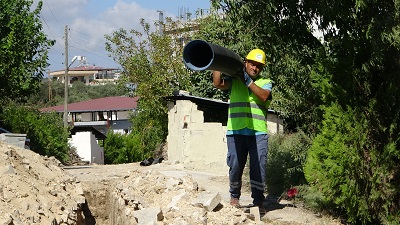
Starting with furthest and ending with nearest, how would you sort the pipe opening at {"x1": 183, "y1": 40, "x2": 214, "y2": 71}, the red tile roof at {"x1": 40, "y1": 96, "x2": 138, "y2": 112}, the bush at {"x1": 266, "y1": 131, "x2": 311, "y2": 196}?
the red tile roof at {"x1": 40, "y1": 96, "x2": 138, "y2": 112}, the bush at {"x1": 266, "y1": 131, "x2": 311, "y2": 196}, the pipe opening at {"x1": 183, "y1": 40, "x2": 214, "y2": 71}

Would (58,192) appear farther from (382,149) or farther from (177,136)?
(177,136)

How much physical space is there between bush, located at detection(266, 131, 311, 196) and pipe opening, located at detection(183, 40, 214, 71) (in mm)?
2624

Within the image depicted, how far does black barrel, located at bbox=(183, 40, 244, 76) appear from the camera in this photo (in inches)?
270

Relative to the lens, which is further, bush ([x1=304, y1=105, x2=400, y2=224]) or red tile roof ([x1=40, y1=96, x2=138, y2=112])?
red tile roof ([x1=40, y1=96, x2=138, y2=112])

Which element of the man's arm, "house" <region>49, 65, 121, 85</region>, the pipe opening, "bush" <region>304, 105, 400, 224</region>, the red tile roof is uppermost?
"house" <region>49, 65, 121, 85</region>

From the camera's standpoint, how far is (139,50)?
27078 millimetres

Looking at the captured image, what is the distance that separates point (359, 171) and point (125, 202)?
12.6 ft

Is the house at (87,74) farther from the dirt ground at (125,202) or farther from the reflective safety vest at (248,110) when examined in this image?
the reflective safety vest at (248,110)

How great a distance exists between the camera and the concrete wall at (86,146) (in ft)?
122

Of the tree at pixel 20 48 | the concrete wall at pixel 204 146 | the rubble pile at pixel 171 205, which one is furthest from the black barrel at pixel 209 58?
the tree at pixel 20 48

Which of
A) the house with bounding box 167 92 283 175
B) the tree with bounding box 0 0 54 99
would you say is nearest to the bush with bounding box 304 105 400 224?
the house with bounding box 167 92 283 175

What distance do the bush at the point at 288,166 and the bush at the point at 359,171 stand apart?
6.14ft

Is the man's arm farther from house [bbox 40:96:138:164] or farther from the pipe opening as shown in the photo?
house [bbox 40:96:138:164]

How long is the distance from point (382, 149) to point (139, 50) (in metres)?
20.9
